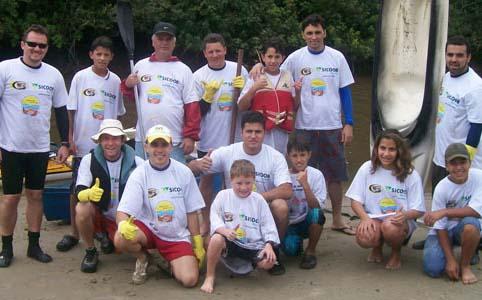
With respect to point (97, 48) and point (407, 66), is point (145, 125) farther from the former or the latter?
point (407, 66)

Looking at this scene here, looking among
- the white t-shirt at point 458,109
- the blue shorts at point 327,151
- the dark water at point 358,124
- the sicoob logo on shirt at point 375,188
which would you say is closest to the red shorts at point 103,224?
the blue shorts at point 327,151

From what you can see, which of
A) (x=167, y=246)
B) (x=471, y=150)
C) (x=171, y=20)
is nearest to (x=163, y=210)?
(x=167, y=246)

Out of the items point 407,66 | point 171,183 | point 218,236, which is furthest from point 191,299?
point 407,66

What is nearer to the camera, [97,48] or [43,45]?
[43,45]

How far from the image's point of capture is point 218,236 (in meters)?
4.74

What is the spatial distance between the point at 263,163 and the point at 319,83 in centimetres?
101

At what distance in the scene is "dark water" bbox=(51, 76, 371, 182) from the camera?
11094 millimetres

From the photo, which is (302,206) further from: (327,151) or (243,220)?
(327,151)

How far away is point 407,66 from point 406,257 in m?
2.13

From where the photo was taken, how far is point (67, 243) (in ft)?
18.5

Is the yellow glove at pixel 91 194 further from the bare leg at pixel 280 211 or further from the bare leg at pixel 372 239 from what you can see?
the bare leg at pixel 372 239

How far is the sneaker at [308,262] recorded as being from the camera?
5234 millimetres

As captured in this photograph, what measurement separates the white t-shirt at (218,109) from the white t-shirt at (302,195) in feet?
2.35

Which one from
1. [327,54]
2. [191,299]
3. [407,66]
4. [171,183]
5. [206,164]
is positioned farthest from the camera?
[407,66]
